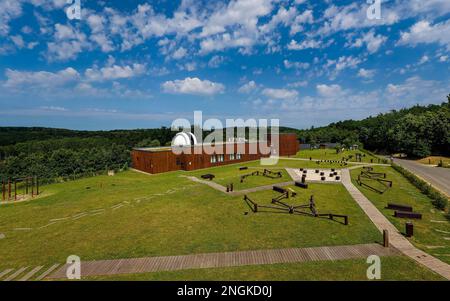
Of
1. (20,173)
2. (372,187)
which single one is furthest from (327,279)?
(20,173)

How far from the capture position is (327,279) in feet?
31.7

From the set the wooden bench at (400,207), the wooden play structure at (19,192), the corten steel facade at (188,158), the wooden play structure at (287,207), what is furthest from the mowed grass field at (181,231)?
the corten steel facade at (188,158)

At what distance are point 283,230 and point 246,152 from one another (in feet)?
130

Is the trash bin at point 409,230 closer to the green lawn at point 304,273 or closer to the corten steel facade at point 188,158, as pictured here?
the green lawn at point 304,273

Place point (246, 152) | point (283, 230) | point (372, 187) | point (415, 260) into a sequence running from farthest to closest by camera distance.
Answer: point (246, 152) < point (372, 187) < point (283, 230) < point (415, 260)

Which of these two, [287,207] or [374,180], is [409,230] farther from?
[374,180]

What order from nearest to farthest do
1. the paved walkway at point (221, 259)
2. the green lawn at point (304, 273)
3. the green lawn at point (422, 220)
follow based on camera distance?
the green lawn at point (304, 273) < the paved walkway at point (221, 259) < the green lawn at point (422, 220)

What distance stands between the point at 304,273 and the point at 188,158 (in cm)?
3590

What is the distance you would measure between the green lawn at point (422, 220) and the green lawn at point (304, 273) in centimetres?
272

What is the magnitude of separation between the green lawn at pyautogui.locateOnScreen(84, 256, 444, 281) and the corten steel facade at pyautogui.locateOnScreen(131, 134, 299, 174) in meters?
34.4

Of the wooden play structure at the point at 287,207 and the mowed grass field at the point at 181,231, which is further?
the wooden play structure at the point at 287,207

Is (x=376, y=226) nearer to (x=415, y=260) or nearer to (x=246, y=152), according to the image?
(x=415, y=260)

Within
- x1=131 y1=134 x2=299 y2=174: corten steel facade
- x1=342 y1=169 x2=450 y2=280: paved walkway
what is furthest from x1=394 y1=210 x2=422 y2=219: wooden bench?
x1=131 y1=134 x2=299 y2=174: corten steel facade

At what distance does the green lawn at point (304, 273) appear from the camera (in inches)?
388
